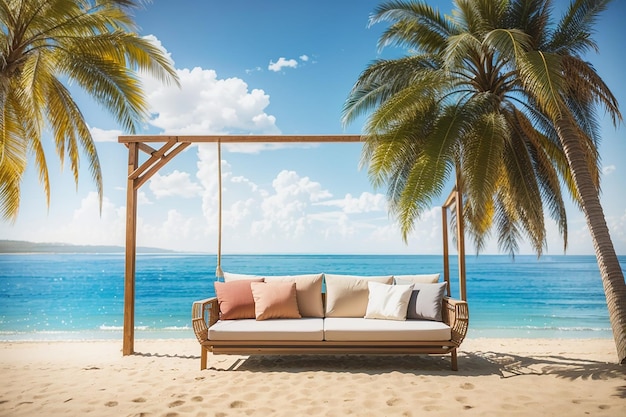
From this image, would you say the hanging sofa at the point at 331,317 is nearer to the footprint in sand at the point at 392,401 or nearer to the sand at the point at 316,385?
the sand at the point at 316,385

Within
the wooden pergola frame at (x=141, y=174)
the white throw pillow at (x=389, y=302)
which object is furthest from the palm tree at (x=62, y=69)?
the white throw pillow at (x=389, y=302)

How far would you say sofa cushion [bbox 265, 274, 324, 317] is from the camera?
16.2ft

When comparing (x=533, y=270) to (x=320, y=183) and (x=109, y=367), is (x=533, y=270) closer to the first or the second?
(x=320, y=183)

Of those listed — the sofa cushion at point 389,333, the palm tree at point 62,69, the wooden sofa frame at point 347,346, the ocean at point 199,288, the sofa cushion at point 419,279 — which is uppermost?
the palm tree at point 62,69

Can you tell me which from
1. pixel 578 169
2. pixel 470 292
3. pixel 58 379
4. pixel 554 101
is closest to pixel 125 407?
pixel 58 379

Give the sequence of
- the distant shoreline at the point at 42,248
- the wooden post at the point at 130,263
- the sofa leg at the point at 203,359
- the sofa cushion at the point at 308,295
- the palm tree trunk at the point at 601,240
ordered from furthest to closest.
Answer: the distant shoreline at the point at 42,248 → the wooden post at the point at 130,263 → the sofa cushion at the point at 308,295 → the palm tree trunk at the point at 601,240 → the sofa leg at the point at 203,359

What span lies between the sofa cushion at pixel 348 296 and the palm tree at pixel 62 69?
3.03 metres

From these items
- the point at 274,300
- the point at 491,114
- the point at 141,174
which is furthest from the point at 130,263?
the point at 491,114

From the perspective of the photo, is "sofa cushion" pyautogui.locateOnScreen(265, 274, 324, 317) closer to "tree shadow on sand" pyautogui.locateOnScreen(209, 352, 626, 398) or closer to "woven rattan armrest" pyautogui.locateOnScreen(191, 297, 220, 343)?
"tree shadow on sand" pyautogui.locateOnScreen(209, 352, 626, 398)

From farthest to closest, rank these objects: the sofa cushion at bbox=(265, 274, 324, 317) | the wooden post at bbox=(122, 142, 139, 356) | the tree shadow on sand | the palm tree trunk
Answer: the wooden post at bbox=(122, 142, 139, 356) < the sofa cushion at bbox=(265, 274, 324, 317) < the palm tree trunk < the tree shadow on sand

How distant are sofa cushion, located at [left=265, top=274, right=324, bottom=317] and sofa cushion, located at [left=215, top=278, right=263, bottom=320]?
300 millimetres

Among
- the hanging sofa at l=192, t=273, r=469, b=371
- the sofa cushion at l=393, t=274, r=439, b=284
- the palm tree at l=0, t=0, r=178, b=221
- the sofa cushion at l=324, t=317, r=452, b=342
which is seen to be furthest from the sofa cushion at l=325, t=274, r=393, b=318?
the palm tree at l=0, t=0, r=178, b=221

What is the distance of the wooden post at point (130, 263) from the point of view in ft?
17.1

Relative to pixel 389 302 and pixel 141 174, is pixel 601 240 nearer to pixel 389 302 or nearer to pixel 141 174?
pixel 389 302
